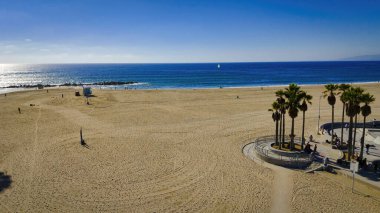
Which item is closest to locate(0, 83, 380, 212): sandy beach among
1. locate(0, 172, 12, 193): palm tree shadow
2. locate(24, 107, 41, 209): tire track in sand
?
locate(24, 107, 41, 209): tire track in sand

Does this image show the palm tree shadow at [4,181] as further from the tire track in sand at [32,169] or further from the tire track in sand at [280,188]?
the tire track in sand at [280,188]

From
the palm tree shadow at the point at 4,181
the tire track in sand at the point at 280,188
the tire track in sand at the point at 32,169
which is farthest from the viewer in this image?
the palm tree shadow at the point at 4,181

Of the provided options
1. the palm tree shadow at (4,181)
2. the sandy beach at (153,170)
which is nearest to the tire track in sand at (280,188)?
the sandy beach at (153,170)

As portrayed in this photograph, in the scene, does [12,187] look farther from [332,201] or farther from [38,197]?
[332,201]

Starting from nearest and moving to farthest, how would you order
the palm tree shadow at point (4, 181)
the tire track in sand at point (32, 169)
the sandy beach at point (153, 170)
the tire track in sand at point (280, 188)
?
the tire track in sand at point (280, 188) → the sandy beach at point (153, 170) → the tire track in sand at point (32, 169) → the palm tree shadow at point (4, 181)

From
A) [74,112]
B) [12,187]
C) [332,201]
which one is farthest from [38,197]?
[74,112]

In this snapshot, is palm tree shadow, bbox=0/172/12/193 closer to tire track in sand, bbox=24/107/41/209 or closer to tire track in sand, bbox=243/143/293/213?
tire track in sand, bbox=24/107/41/209

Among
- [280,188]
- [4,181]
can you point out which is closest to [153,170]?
[280,188]
